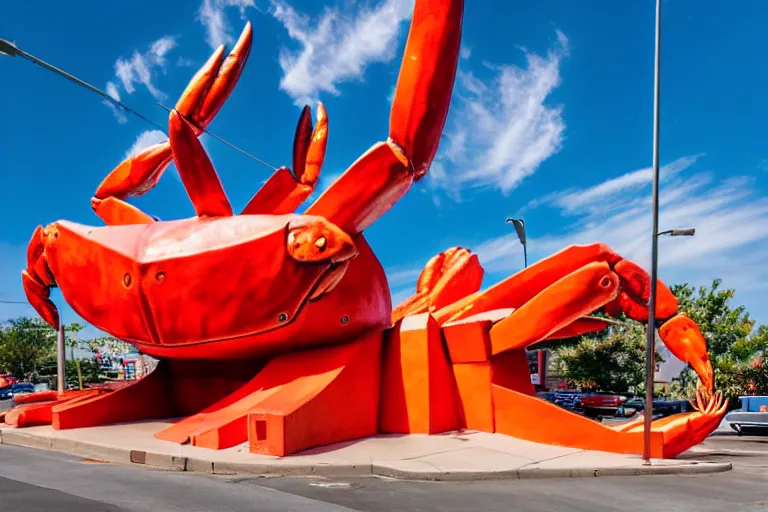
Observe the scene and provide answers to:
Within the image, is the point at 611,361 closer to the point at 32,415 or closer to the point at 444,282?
the point at 444,282

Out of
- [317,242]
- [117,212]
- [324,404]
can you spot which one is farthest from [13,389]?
[317,242]

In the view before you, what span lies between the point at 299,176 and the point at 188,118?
371cm

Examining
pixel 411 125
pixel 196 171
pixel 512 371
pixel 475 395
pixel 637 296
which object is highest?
pixel 411 125

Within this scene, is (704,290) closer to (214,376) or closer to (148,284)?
(214,376)

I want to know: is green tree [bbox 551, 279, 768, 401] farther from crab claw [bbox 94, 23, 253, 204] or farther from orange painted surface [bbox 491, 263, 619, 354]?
crab claw [bbox 94, 23, 253, 204]

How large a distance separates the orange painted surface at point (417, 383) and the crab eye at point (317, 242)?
Result: 92.4 inches

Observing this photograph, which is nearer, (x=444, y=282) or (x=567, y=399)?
(x=444, y=282)

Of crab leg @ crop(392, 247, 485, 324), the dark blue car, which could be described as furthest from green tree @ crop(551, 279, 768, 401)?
the dark blue car

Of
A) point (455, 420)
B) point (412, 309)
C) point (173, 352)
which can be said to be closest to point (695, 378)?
point (412, 309)

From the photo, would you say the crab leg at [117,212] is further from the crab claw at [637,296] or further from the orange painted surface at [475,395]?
the crab claw at [637,296]

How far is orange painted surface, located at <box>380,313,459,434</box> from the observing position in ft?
35.7

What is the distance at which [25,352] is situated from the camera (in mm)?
45188

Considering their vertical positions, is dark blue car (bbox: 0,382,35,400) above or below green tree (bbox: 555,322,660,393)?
below

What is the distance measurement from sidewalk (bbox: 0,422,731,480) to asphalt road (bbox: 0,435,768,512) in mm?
272
